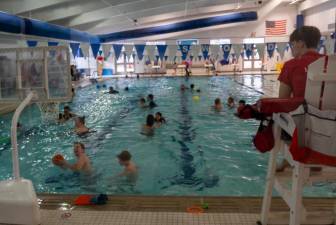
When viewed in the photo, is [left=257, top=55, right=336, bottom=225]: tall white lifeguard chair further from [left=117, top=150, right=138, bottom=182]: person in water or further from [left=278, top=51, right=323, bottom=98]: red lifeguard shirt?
[left=117, top=150, right=138, bottom=182]: person in water

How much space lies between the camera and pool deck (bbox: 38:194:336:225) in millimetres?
2434

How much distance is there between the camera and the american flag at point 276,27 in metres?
22.9

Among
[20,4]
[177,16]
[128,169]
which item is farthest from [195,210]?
[177,16]

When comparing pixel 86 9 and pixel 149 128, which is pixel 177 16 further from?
pixel 149 128

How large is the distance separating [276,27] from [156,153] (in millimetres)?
20002

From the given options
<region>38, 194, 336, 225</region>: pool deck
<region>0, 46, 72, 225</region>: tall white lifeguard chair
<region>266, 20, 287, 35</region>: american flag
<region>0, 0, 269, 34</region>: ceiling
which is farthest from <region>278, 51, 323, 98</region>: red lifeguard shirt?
<region>266, 20, 287, 35</region>: american flag

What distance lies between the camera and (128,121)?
8.16 meters

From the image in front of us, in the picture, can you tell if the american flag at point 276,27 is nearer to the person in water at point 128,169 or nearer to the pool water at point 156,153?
the pool water at point 156,153

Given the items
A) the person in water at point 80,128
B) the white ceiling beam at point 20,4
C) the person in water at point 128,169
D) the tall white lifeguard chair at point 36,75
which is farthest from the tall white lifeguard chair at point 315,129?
the white ceiling beam at point 20,4

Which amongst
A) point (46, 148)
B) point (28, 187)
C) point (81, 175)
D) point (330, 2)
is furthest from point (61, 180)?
point (330, 2)

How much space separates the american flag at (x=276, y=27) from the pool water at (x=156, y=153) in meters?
15.8

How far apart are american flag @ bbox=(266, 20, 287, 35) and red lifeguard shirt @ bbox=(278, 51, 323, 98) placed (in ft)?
74.2

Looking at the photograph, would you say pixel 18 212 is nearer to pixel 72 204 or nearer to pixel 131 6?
pixel 72 204

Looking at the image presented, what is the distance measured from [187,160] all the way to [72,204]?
8.96 ft
